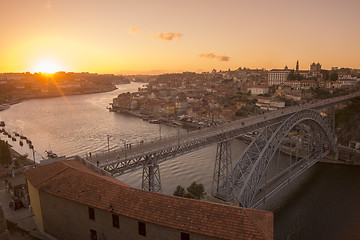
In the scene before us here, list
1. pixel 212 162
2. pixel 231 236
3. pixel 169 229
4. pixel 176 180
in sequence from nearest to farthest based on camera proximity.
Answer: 1. pixel 231 236
2. pixel 169 229
3. pixel 176 180
4. pixel 212 162

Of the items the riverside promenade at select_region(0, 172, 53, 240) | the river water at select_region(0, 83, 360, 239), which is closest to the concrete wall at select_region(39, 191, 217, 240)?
the riverside promenade at select_region(0, 172, 53, 240)

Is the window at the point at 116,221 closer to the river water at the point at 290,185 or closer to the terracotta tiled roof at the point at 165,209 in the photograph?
the terracotta tiled roof at the point at 165,209

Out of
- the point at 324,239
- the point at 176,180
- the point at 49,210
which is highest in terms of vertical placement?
the point at 49,210

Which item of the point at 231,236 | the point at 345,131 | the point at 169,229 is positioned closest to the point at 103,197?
the point at 169,229

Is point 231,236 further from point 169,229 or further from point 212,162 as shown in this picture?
point 212,162

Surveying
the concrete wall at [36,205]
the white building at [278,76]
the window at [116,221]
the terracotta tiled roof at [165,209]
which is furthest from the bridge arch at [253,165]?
the white building at [278,76]

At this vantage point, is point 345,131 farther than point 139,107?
No

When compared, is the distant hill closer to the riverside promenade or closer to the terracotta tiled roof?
the terracotta tiled roof

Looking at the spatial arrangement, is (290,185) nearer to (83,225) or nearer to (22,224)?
(83,225)
